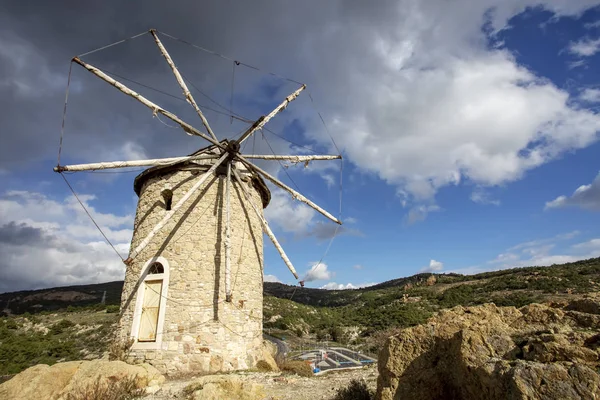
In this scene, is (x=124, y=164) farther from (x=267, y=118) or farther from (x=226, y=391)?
(x=226, y=391)

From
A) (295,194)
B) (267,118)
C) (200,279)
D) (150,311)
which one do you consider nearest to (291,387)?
(200,279)

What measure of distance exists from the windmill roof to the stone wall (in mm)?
126

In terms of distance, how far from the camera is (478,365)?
3330 mm

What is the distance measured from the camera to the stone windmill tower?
9.15 meters

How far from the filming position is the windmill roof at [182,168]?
10695 millimetres

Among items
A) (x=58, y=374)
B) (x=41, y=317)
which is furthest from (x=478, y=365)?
(x=41, y=317)

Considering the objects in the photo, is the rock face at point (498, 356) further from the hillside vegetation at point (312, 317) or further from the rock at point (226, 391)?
the hillside vegetation at point (312, 317)

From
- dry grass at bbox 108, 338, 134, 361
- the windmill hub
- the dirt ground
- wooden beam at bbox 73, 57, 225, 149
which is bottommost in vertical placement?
the dirt ground

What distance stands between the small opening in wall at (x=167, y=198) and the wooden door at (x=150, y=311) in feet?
7.86

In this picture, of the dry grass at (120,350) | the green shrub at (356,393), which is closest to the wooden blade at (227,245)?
the dry grass at (120,350)

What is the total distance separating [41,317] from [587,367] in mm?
32465

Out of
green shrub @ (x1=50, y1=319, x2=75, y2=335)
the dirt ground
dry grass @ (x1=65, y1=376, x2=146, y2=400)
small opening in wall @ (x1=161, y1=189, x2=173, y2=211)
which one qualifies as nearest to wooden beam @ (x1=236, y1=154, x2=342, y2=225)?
small opening in wall @ (x1=161, y1=189, x2=173, y2=211)

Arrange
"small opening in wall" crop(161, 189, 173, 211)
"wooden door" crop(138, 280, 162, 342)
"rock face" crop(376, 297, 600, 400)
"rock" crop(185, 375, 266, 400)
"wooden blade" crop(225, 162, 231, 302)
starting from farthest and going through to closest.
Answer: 1. "small opening in wall" crop(161, 189, 173, 211)
2. "wooden door" crop(138, 280, 162, 342)
3. "wooden blade" crop(225, 162, 231, 302)
4. "rock" crop(185, 375, 266, 400)
5. "rock face" crop(376, 297, 600, 400)

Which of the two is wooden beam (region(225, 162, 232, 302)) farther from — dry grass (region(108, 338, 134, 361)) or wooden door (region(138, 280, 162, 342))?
dry grass (region(108, 338, 134, 361))
